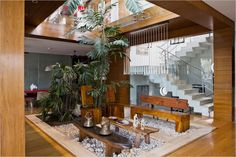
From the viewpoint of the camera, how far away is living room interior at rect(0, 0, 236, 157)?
1.45 m

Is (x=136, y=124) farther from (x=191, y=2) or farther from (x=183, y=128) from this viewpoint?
(x=191, y=2)

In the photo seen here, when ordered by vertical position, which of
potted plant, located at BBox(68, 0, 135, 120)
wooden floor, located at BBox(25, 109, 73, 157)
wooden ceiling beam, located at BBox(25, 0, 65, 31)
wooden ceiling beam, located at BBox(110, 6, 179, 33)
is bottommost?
wooden floor, located at BBox(25, 109, 73, 157)

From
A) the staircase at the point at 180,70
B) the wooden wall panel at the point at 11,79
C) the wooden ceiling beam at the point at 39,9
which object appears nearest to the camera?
the wooden wall panel at the point at 11,79

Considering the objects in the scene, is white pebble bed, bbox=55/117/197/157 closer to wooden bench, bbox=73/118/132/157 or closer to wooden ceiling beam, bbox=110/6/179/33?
wooden bench, bbox=73/118/132/157

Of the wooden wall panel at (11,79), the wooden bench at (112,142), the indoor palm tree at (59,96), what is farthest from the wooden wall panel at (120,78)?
the wooden wall panel at (11,79)

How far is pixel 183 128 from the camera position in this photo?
3.81 m

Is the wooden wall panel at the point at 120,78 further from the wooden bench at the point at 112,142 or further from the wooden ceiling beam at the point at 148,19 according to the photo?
the wooden bench at the point at 112,142

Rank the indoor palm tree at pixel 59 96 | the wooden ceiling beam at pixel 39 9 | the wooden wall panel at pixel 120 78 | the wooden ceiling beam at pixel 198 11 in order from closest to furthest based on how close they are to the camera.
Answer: the wooden ceiling beam at pixel 198 11
the wooden ceiling beam at pixel 39 9
the indoor palm tree at pixel 59 96
the wooden wall panel at pixel 120 78

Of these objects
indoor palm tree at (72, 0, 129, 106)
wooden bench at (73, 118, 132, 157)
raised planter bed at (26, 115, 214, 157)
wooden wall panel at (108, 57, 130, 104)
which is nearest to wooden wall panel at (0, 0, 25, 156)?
wooden bench at (73, 118, 132, 157)

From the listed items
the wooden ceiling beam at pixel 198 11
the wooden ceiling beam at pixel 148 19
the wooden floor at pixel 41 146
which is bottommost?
the wooden floor at pixel 41 146

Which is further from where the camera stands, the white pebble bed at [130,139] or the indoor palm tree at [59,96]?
the indoor palm tree at [59,96]

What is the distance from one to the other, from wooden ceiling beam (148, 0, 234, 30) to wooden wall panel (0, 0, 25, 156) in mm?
2203

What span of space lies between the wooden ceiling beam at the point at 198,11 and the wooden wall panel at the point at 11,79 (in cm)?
220

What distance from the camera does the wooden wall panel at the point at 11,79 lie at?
1364 millimetres
